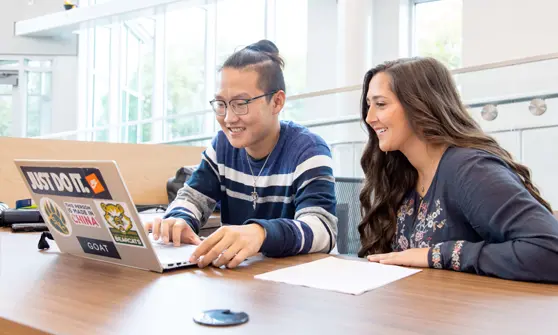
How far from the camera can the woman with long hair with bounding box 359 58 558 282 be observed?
3.35ft

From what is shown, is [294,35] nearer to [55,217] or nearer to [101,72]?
[101,72]

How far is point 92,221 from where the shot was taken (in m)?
1.01

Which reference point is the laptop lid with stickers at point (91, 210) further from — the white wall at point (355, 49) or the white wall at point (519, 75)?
the white wall at point (519, 75)

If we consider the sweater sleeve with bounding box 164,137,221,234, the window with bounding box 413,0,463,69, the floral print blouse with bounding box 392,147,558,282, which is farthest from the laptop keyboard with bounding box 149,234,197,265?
the window with bounding box 413,0,463,69

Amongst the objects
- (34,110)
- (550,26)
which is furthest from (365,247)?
(34,110)

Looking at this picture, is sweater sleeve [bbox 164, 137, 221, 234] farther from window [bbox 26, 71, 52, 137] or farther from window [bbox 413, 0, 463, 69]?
window [bbox 26, 71, 52, 137]

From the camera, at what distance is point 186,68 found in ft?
26.6

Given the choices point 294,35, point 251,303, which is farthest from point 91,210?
point 294,35

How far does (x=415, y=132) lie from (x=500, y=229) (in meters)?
0.37

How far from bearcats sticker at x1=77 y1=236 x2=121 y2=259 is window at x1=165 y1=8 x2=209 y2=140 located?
22.1ft

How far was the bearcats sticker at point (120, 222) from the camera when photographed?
3.05 feet

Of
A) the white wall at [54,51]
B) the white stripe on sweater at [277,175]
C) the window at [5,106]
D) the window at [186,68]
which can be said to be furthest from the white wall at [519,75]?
the window at [5,106]

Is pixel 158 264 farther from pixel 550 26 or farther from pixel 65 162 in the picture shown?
pixel 550 26

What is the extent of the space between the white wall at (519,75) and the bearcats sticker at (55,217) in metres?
2.10
